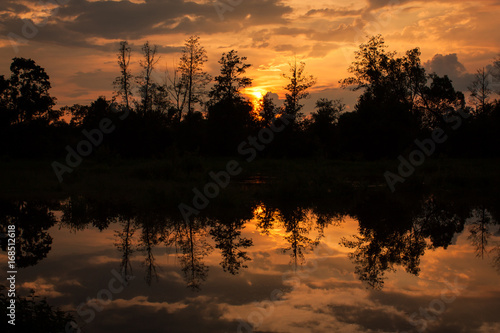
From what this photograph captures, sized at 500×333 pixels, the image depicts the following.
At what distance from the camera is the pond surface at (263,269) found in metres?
5.88

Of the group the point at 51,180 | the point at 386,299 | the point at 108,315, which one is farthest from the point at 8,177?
the point at 386,299

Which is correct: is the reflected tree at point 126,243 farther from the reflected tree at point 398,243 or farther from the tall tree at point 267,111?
the tall tree at point 267,111

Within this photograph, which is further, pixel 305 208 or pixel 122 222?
pixel 305 208

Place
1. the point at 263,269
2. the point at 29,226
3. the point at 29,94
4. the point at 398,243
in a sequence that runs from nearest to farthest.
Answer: the point at 263,269 → the point at 398,243 → the point at 29,226 → the point at 29,94

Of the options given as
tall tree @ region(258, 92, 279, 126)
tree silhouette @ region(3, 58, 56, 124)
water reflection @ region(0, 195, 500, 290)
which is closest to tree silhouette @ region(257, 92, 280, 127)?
tall tree @ region(258, 92, 279, 126)

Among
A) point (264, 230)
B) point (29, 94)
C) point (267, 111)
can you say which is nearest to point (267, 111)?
point (267, 111)

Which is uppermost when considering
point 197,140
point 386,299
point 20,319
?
point 197,140

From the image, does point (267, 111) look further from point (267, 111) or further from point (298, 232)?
point (298, 232)

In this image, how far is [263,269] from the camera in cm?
830

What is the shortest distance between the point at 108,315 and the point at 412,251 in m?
6.54

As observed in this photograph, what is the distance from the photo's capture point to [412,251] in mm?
9648

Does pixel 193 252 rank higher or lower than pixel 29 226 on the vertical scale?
lower

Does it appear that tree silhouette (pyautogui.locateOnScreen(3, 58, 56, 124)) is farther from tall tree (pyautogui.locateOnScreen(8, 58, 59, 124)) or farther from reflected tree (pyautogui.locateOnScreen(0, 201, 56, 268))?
reflected tree (pyautogui.locateOnScreen(0, 201, 56, 268))

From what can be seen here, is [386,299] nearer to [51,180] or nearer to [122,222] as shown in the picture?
[122,222]
